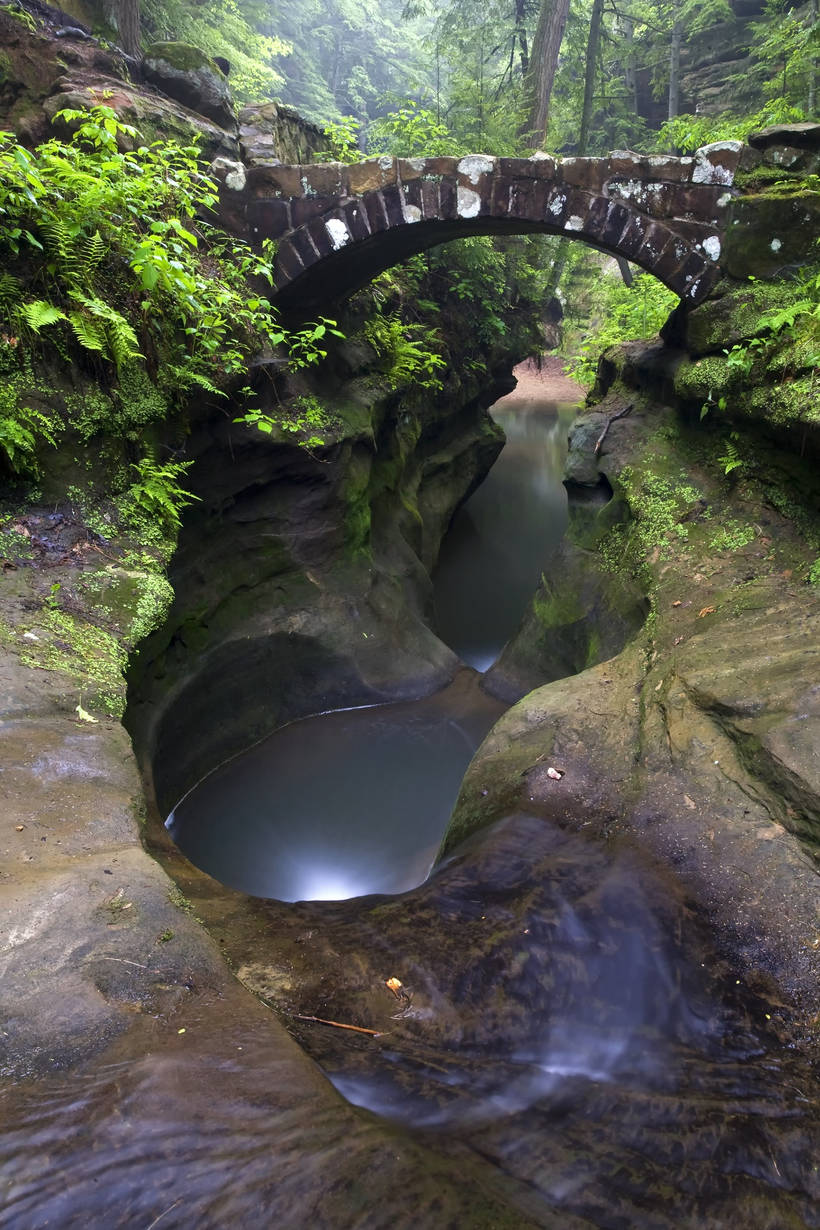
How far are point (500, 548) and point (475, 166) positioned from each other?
27.3 ft

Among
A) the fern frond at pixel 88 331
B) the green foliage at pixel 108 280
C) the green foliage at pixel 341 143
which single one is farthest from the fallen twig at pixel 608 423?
the fern frond at pixel 88 331

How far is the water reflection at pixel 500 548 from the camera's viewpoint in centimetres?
1125

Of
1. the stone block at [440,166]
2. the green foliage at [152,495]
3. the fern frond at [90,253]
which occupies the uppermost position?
the stone block at [440,166]

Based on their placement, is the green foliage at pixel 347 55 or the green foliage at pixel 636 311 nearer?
the green foliage at pixel 636 311

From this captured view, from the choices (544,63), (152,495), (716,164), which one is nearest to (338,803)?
(152,495)

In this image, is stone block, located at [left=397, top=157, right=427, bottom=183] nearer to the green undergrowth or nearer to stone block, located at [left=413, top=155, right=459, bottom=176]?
stone block, located at [left=413, top=155, right=459, bottom=176]

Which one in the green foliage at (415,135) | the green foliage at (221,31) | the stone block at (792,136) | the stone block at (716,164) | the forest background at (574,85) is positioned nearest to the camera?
the stone block at (792,136)

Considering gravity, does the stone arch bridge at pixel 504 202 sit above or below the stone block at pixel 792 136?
below

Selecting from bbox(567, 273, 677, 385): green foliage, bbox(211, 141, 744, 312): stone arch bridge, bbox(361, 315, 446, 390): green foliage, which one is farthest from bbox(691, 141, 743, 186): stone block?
bbox(567, 273, 677, 385): green foliage

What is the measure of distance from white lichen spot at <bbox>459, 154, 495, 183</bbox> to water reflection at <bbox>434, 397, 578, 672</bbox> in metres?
5.94

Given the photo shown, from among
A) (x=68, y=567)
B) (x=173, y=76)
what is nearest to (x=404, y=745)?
(x=68, y=567)

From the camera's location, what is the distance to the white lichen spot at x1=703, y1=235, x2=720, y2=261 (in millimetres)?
7141

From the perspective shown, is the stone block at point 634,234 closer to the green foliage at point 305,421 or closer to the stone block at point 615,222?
the stone block at point 615,222

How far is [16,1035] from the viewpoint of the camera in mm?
1774
